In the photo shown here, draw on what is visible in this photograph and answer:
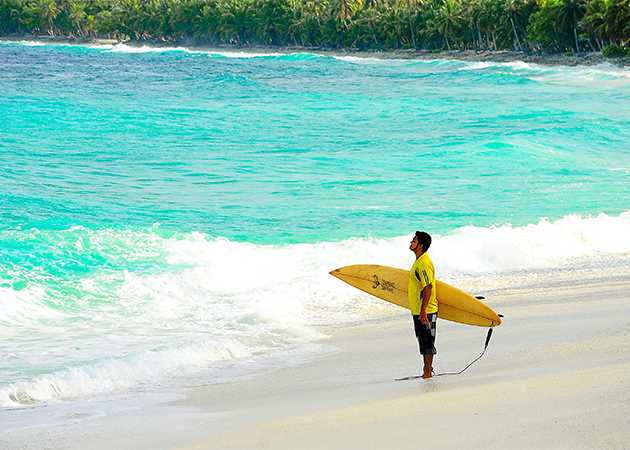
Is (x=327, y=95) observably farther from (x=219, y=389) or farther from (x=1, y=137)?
(x=219, y=389)

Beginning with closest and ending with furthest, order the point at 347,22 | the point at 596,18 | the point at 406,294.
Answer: the point at 406,294
the point at 596,18
the point at 347,22

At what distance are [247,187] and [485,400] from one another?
15256 mm

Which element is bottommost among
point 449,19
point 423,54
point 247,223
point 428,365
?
point 247,223

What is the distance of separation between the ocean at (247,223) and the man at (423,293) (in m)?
1.85

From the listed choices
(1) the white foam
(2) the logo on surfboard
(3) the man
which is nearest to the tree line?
(1) the white foam

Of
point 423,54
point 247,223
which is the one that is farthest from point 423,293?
point 423,54

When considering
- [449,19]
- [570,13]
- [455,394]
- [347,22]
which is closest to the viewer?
[455,394]

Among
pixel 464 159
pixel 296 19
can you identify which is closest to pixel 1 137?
pixel 464 159

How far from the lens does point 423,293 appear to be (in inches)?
234

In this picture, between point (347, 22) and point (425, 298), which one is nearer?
point (425, 298)

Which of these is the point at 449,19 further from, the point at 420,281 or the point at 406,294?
the point at 420,281

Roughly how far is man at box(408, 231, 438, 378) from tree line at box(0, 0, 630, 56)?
66.2m

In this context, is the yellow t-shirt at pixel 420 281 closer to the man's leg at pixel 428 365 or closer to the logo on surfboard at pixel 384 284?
the man's leg at pixel 428 365

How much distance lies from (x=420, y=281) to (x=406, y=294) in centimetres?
119
